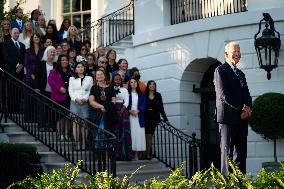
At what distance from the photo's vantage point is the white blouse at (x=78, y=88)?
10352 mm

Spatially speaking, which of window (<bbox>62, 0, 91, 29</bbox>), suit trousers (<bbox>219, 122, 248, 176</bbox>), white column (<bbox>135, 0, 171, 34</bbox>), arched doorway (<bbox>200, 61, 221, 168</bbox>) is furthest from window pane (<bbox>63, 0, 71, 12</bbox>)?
suit trousers (<bbox>219, 122, 248, 176</bbox>)

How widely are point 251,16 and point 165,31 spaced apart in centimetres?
240

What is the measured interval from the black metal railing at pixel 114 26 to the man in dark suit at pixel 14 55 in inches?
172

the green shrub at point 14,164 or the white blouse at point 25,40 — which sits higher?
the white blouse at point 25,40

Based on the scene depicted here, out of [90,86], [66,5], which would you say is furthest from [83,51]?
[66,5]

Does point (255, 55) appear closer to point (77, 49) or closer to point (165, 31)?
point (165, 31)

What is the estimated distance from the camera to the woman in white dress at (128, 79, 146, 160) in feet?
36.4

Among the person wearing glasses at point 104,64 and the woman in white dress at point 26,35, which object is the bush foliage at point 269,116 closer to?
the person wearing glasses at point 104,64

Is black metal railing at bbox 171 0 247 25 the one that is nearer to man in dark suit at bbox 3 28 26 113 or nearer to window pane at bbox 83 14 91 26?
man in dark suit at bbox 3 28 26 113

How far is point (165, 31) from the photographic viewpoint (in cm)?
1358

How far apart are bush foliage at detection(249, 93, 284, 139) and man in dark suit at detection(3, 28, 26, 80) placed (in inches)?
195

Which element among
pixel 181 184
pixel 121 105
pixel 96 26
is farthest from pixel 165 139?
pixel 181 184

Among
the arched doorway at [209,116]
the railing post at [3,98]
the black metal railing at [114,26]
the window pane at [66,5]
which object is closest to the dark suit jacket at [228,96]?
the railing post at [3,98]

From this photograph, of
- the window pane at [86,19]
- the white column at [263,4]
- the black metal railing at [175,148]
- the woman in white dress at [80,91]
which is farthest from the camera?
the window pane at [86,19]
